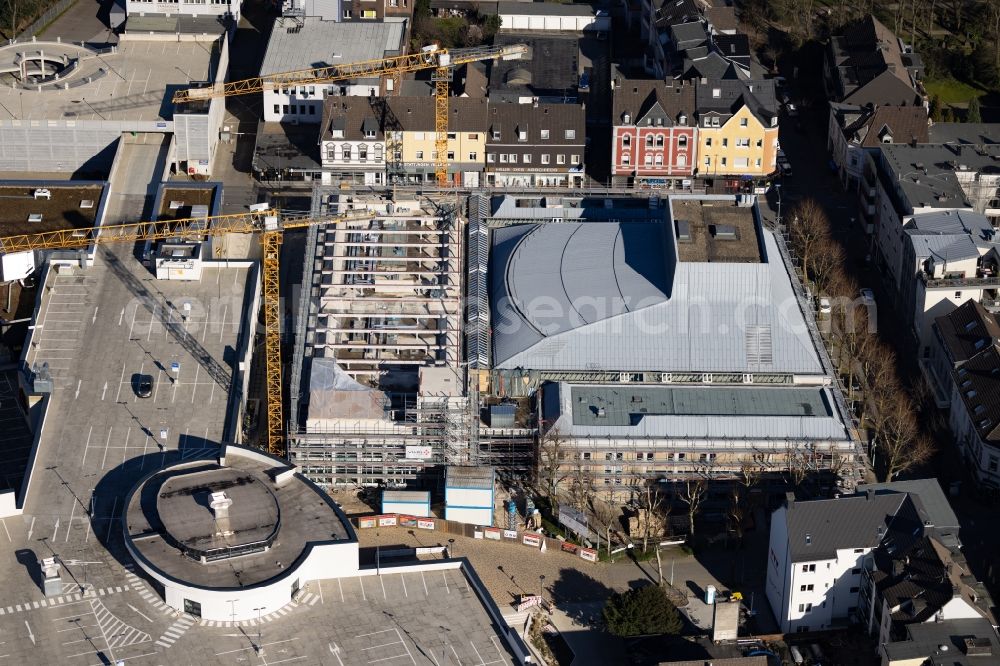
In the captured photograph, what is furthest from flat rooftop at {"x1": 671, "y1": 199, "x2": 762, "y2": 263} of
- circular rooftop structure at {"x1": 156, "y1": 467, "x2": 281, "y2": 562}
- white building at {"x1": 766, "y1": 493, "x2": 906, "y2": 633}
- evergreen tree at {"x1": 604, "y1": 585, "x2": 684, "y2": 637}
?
circular rooftop structure at {"x1": 156, "y1": 467, "x2": 281, "y2": 562}

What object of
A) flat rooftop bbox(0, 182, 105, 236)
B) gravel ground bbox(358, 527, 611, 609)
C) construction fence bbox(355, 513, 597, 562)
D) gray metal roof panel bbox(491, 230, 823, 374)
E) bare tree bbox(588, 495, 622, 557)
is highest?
flat rooftop bbox(0, 182, 105, 236)

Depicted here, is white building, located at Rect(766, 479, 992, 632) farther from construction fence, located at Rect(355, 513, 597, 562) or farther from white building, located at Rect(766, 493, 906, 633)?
construction fence, located at Rect(355, 513, 597, 562)

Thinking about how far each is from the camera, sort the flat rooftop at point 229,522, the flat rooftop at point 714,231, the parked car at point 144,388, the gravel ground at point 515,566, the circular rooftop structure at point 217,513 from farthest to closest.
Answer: the flat rooftop at point 714,231, the parked car at point 144,388, the gravel ground at point 515,566, the circular rooftop structure at point 217,513, the flat rooftop at point 229,522

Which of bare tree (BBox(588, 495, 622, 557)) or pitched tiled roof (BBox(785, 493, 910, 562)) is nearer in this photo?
pitched tiled roof (BBox(785, 493, 910, 562))

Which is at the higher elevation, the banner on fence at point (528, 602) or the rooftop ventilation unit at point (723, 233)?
the rooftop ventilation unit at point (723, 233)

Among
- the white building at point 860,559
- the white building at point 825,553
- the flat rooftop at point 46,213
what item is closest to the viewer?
the white building at point 860,559

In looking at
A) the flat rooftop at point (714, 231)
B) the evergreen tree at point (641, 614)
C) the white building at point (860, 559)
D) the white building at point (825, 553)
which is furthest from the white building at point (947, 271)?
the evergreen tree at point (641, 614)

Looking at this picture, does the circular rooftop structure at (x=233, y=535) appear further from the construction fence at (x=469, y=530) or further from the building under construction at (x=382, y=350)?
the building under construction at (x=382, y=350)
